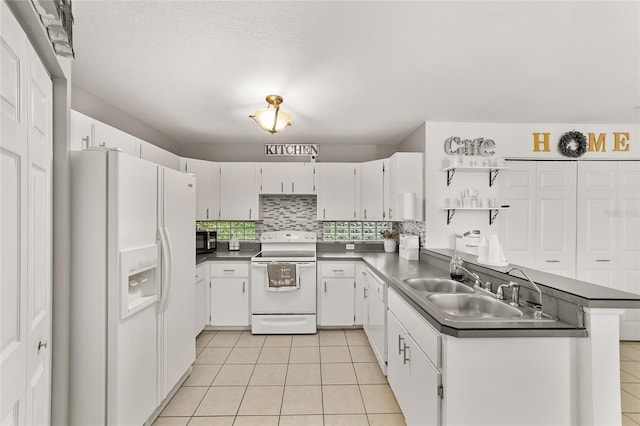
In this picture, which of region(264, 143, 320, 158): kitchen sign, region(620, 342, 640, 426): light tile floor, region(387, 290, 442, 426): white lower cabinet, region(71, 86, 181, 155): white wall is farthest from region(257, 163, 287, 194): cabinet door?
region(620, 342, 640, 426): light tile floor

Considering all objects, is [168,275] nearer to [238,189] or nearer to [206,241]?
[206,241]

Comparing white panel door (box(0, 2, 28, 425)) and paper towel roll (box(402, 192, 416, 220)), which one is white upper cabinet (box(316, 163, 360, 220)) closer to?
paper towel roll (box(402, 192, 416, 220))

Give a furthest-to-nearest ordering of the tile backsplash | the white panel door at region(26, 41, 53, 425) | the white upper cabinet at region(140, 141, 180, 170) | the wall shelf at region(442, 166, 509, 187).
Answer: the tile backsplash
the wall shelf at region(442, 166, 509, 187)
the white upper cabinet at region(140, 141, 180, 170)
the white panel door at region(26, 41, 53, 425)

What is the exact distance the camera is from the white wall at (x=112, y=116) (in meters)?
2.53

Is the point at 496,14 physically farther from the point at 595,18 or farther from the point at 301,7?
the point at 301,7

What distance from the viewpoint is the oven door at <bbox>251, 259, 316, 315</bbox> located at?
3.62 m

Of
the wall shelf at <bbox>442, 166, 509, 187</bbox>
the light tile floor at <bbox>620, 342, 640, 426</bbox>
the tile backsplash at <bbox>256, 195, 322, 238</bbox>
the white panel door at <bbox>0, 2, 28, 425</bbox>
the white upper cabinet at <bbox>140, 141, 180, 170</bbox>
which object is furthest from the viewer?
the tile backsplash at <bbox>256, 195, 322, 238</bbox>

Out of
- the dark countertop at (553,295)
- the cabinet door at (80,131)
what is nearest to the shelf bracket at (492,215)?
the dark countertop at (553,295)

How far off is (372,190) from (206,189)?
2.31 m

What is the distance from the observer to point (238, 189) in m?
4.11

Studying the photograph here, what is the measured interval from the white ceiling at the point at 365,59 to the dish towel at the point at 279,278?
5.81 ft

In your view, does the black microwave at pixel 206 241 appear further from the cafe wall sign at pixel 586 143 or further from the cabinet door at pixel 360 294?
the cafe wall sign at pixel 586 143

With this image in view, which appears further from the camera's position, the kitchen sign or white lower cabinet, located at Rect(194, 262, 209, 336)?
the kitchen sign

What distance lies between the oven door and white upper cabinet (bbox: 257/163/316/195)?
105cm
